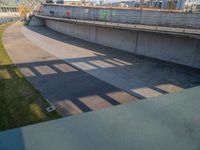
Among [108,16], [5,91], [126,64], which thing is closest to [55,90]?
[5,91]

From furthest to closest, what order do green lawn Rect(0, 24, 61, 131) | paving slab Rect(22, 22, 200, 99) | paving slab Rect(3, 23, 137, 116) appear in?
1. paving slab Rect(22, 22, 200, 99)
2. paving slab Rect(3, 23, 137, 116)
3. green lawn Rect(0, 24, 61, 131)

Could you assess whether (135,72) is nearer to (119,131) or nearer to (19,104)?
(19,104)

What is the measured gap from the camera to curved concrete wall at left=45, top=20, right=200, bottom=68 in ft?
44.5

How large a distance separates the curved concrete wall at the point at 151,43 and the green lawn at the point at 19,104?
1093cm

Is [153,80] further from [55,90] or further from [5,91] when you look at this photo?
[5,91]

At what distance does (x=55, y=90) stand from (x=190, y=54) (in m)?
10.2

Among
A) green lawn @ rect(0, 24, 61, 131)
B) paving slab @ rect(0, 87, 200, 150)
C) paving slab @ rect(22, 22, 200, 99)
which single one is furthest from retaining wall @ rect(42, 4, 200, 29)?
paving slab @ rect(0, 87, 200, 150)

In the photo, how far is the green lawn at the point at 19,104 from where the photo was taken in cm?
714

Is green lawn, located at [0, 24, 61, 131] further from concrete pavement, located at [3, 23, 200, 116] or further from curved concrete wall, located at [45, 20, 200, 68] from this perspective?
curved concrete wall, located at [45, 20, 200, 68]

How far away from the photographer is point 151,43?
16.3 meters

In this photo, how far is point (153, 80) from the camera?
455 inches

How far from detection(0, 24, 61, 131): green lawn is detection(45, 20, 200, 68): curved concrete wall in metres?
10.9

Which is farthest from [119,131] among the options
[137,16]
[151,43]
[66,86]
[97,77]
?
[137,16]

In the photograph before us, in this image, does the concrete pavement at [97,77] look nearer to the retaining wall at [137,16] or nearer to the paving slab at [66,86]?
the paving slab at [66,86]
